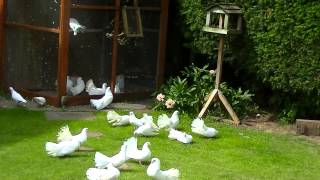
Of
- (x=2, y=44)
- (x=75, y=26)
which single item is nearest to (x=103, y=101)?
(x=75, y=26)

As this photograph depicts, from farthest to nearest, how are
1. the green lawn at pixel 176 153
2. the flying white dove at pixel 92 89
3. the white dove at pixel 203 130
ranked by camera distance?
the flying white dove at pixel 92 89 < the white dove at pixel 203 130 < the green lawn at pixel 176 153

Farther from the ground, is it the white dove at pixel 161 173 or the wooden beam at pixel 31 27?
the wooden beam at pixel 31 27

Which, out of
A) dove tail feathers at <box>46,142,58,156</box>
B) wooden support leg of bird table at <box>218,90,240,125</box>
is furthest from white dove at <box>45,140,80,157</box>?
wooden support leg of bird table at <box>218,90,240,125</box>

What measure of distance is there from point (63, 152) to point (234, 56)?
3.66 metres

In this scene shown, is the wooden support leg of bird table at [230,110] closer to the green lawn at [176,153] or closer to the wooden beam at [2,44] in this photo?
the green lawn at [176,153]

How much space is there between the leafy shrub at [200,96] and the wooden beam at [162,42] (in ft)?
2.68

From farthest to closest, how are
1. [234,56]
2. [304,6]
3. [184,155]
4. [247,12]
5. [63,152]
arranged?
[234,56] < [247,12] < [304,6] < [184,155] < [63,152]

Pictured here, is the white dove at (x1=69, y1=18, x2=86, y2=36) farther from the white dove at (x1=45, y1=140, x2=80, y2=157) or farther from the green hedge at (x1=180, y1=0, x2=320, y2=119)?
the white dove at (x1=45, y1=140, x2=80, y2=157)

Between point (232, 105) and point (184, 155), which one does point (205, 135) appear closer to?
point (184, 155)

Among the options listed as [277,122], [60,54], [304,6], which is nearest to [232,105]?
[277,122]

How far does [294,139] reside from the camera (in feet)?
27.3

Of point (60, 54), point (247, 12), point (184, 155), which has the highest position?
point (247, 12)

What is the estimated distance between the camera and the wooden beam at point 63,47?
9180 millimetres

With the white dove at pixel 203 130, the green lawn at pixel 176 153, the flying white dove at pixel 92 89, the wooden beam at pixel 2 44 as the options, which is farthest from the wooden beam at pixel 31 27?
the white dove at pixel 203 130
